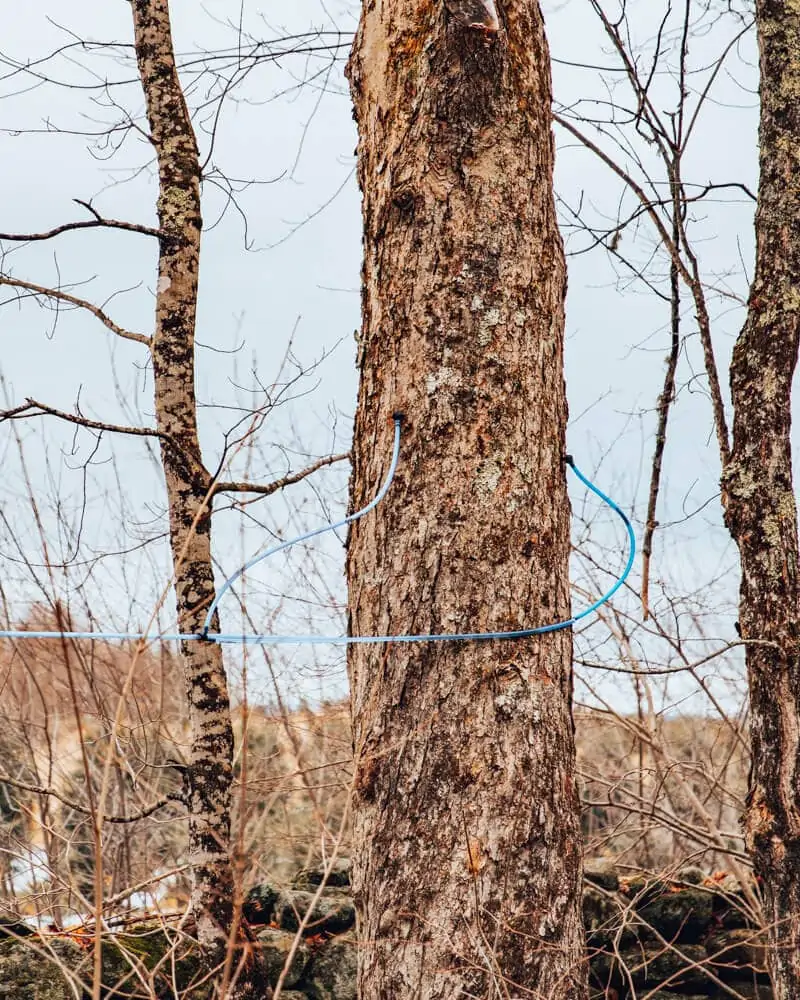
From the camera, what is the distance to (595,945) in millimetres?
4590

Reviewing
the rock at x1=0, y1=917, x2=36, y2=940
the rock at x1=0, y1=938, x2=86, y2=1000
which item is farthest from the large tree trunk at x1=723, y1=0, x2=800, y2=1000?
the rock at x1=0, y1=917, x2=36, y2=940

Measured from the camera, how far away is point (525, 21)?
2492 mm

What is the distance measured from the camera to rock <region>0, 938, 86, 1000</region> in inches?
139

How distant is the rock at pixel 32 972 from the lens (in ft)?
11.6

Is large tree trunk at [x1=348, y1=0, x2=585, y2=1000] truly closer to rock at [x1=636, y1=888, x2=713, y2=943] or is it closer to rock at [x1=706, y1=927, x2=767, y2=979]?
rock at [x1=636, y1=888, x2=713, y2=943]

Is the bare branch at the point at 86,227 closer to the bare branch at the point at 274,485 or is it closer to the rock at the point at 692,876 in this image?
the bare branch at the point at 274,485

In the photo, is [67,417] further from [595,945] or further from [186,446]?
[595,945]

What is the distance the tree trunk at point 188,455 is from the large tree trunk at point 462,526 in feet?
4.81

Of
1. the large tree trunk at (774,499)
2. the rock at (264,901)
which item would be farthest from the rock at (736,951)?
the rock at (264,901)

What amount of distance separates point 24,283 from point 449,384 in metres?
2.12

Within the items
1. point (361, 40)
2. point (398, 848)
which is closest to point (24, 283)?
point (361, 40)

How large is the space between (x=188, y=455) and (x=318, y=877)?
2.09 metres

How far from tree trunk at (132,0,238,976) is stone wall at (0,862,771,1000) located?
360 mm

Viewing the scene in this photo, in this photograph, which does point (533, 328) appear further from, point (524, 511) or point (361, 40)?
point (361, 40)
